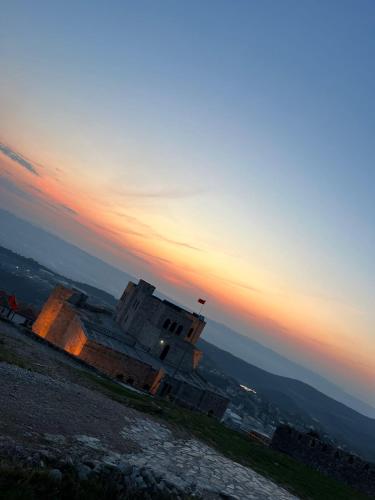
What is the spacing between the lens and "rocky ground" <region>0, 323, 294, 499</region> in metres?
7.45

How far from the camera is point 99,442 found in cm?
934

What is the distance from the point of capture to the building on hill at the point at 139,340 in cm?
3559

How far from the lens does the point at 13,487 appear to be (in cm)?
591

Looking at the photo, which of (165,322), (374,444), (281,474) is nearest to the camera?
(281,474)

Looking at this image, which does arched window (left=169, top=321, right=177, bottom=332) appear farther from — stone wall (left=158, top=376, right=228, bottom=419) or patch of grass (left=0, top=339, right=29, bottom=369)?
patch of grass (left=0, top=339, right=29, bottom=369)

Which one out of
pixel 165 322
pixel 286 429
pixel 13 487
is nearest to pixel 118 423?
pixel 13 487

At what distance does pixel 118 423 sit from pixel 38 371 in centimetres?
400

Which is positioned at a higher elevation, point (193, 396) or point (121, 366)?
point (121, 366)

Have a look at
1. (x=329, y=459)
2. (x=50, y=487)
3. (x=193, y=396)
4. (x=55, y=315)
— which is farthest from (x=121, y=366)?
(x=50, y=487)

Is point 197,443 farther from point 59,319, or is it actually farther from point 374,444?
point 374,444

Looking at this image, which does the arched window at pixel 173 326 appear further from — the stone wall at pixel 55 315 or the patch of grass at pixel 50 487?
the patch of grass at pixel 50 487

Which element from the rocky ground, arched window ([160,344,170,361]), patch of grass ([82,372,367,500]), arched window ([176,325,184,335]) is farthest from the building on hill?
the rocky ground

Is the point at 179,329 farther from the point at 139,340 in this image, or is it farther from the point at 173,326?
the point at 139,340

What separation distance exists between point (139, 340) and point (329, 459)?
94.7ft
